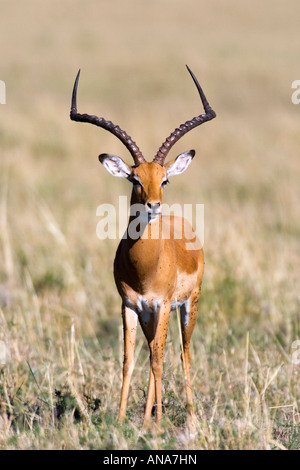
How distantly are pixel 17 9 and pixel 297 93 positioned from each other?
33031 millimetres

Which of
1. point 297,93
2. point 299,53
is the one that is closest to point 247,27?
point 299,53

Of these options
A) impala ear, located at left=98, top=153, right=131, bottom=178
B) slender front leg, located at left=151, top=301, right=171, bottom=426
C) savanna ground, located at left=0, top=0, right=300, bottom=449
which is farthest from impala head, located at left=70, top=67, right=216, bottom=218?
savanna ground, located at left=0, top=0, right=300, bottom=449

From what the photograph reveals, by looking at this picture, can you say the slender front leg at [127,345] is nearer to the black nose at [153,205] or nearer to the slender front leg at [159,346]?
the slender front leg at [159,346]

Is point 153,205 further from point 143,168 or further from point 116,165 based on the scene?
point 116,165

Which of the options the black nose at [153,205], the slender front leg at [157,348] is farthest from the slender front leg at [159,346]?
the black nose at [153,205]

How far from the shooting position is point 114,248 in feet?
34.2

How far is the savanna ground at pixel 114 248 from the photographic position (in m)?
5.22

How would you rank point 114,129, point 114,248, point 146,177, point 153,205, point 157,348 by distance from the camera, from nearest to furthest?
point 153,205
point 146,177
point 114,129
point 157,348
point 114,248

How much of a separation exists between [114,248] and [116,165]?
589 cm

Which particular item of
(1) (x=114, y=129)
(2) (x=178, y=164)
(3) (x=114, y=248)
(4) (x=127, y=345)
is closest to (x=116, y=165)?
(1) (x=114, y=129)

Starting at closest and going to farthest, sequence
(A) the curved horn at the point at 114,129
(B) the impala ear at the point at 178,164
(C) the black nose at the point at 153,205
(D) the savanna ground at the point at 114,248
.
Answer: (C) the black nose at the point at 153,205 < (A) the curved horn at the point at 114,129 < (B) the impala ear at the point at 178,164 < (D) the savanna ground at the point at 114,248

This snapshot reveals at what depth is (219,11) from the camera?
5438 centimetres

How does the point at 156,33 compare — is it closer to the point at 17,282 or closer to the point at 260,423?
the point at 17,282

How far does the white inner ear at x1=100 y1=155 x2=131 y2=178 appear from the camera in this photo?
4.52m
